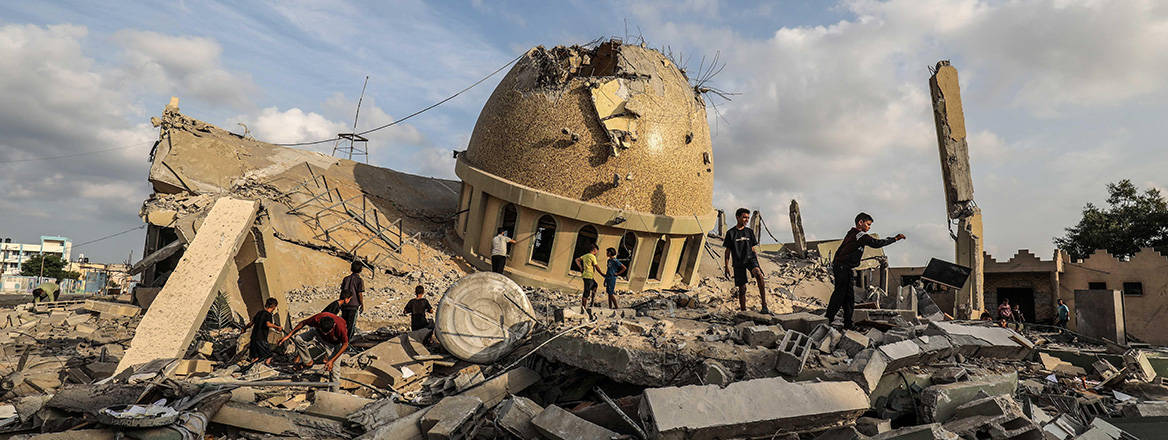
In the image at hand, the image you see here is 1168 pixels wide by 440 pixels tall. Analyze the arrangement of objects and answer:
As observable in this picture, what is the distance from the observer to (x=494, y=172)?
15656 mm

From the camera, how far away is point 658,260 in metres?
16.6

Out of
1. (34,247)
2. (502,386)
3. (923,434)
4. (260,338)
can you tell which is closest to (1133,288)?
(923,434)

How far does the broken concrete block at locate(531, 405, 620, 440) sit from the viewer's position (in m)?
5.00

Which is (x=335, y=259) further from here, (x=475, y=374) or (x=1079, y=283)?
(x=1079, y=283)

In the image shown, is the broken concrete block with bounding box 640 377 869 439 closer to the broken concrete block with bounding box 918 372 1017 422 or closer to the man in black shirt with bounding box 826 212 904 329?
the broken concrete block with bounding box 918 372 1017 422

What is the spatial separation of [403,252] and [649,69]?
7837 mm

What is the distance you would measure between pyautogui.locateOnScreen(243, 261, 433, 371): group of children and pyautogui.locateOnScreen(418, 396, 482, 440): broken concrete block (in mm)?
2103

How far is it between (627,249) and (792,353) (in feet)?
30.4

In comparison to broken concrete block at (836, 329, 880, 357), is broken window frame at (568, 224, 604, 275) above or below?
above

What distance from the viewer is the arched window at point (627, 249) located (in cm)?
1522

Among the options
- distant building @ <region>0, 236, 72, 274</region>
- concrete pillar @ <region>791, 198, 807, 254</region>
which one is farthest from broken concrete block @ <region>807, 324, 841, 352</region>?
distant building @ <region>0, 236, 72, 274</region>

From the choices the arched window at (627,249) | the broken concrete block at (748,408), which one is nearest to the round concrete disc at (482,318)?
the broken concrete block at (748,408)

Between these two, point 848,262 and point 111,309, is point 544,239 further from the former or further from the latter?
point 848,262

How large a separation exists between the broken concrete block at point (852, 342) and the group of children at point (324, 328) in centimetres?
563
